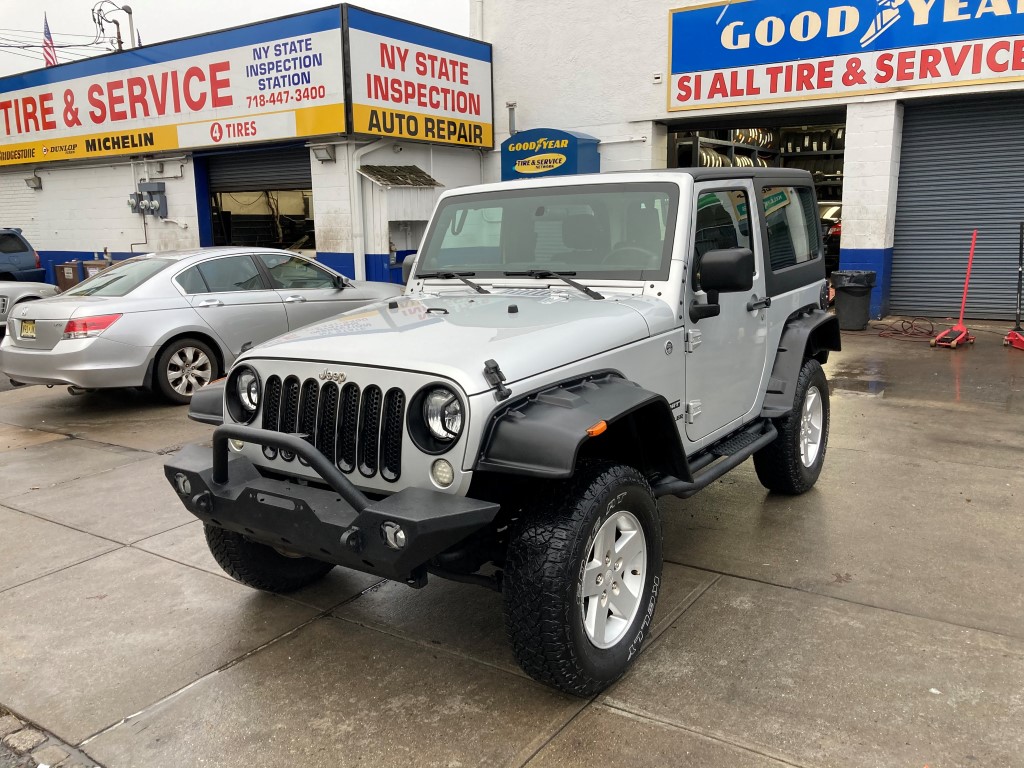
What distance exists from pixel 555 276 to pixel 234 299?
18.1ft

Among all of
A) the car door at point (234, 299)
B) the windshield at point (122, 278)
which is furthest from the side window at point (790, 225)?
the windshield at point (122, 278)

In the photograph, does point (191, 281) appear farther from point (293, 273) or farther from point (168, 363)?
point (293, 273)

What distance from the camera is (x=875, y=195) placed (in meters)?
12.9

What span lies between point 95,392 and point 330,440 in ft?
24.1

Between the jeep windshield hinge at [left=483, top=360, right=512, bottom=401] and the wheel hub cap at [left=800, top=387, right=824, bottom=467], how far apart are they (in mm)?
3051

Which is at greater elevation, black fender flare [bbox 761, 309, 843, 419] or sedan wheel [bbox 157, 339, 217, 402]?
black fender flare [bbox 761, 309, 843, 419]

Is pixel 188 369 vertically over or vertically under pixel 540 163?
under

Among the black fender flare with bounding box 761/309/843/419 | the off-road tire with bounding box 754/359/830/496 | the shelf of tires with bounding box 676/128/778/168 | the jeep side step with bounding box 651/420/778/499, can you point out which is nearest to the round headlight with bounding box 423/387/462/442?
the jeep side step with bounding box 651/420/778/499

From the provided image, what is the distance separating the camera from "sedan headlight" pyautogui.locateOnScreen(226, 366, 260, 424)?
345cm

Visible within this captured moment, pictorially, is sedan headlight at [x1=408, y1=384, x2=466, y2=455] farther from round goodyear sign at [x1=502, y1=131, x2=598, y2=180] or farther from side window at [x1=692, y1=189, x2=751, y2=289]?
round goodyear sign at [x1=502, y1=131, x2=598, y2=180]

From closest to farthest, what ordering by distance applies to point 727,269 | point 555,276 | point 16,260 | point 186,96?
point 727,269 < point 555,276 < point 16,260 < point 186,96

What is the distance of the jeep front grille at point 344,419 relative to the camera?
2.98m

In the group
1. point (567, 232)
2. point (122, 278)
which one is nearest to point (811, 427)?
point (567, 232)

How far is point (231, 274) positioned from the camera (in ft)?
28.9
